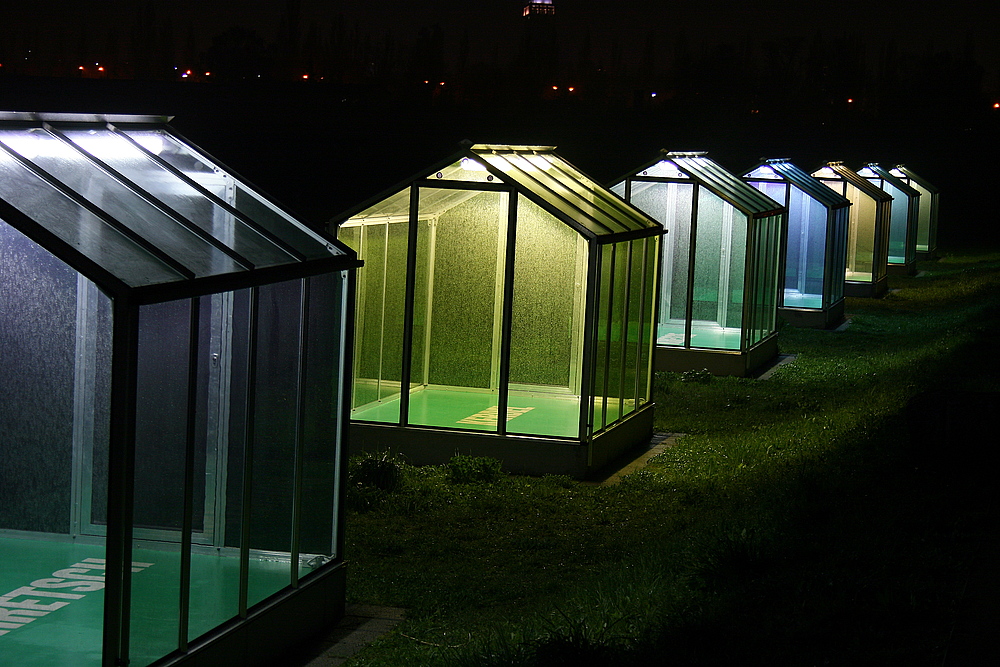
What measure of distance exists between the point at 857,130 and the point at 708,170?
212 ft

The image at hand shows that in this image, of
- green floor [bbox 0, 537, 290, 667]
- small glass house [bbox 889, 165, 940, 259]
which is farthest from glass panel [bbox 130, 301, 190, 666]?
small glass house [bbox 889, 165, 940, 259]

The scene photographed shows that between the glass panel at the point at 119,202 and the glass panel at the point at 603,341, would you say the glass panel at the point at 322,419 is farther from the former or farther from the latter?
the glass panel at the point at 603,341

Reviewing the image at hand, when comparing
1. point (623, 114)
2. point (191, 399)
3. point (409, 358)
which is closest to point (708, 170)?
point (409, 358)


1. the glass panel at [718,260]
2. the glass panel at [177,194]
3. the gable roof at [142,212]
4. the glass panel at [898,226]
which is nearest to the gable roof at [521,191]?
the gable roof at [142,212]

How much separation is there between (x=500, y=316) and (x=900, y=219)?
80.1 ft

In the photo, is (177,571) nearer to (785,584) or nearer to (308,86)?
(785,584)

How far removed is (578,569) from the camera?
27.9 ft

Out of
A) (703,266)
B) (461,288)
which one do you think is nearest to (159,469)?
(461,288)

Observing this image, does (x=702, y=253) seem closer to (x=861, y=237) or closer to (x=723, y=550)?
(x=723, y=550)

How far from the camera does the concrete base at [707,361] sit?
17.5 m

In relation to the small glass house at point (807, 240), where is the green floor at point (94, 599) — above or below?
below

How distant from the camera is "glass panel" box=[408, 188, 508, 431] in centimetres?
1233

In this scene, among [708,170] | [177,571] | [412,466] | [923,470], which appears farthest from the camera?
Answer: [708,170]

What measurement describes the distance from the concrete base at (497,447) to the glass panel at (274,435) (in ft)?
15.8
